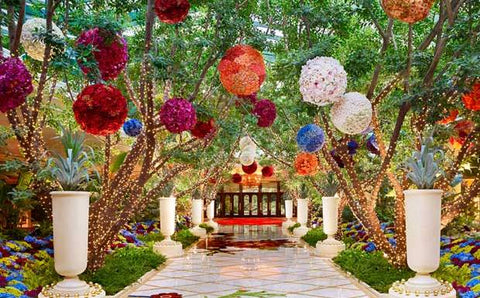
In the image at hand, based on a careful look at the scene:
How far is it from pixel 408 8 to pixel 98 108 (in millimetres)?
2619

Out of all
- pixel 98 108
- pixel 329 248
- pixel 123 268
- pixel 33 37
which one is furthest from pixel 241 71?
pixel 329 248

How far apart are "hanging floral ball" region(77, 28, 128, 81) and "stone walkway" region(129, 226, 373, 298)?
3057 millimetres

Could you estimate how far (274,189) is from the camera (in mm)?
36438

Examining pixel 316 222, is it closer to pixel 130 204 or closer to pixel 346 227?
pixel 346 227

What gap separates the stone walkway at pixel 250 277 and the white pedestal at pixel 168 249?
219mm

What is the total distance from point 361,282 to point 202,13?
4.45 metres

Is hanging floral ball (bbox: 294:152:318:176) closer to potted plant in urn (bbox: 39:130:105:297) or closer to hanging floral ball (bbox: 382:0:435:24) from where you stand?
potted plant in urn (bbox: 39:130:105:297)

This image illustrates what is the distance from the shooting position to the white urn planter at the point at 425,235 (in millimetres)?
4914

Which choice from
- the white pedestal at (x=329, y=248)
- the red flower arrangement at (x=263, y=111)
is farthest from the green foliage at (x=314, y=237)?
the red flower arrangement at (x=263, y=111)

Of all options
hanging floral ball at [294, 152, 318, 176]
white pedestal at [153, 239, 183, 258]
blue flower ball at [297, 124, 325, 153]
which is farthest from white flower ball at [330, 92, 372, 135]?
white pedestal at [153, 239, 183, 258]

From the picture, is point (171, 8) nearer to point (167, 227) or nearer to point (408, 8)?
point (408, 8)

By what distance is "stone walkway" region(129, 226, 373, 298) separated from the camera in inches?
276

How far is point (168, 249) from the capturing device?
35.4 feet

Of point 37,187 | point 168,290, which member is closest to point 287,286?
point 168,290
